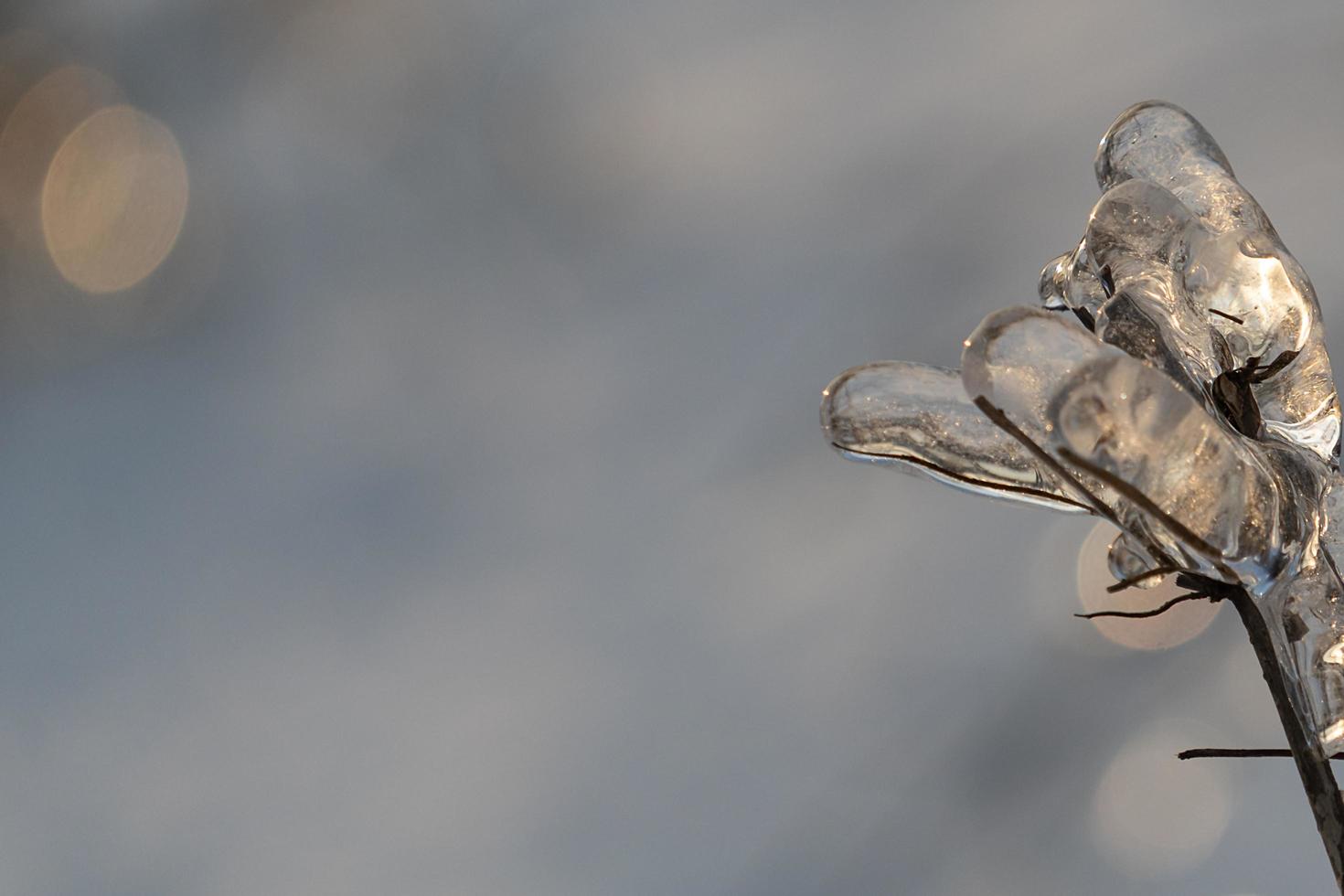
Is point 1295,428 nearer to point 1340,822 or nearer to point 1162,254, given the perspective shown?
point 1162,254

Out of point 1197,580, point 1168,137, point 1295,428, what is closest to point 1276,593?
point 1197,580

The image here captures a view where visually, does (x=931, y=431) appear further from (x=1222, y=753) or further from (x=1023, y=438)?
(x=1222, y=753)

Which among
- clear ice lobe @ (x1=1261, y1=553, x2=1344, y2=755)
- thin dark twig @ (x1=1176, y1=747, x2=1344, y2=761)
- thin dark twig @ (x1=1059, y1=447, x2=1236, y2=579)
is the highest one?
thin dark twig @ (x1=1059, y1=447, x2=1236, y2=579)

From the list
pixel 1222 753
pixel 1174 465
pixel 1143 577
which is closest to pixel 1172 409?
pixel 1174 465

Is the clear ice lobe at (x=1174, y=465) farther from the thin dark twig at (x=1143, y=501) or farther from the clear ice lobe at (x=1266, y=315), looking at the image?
the clear ice lobe at (x=1266, y=315)

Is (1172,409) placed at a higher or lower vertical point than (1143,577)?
higher

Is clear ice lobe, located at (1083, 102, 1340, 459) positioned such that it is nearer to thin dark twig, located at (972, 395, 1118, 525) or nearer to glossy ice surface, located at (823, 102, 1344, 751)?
glossy ice surface, located at (823, 102, 1344, 751)

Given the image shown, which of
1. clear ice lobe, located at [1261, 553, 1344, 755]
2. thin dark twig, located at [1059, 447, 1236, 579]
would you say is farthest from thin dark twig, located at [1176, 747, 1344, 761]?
thin dark twig, located at [1059, 447, 1236, 579]

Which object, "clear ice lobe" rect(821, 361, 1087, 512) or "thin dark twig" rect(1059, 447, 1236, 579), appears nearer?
"thin dark twig" rect(1059, 447, 1236, 579)
